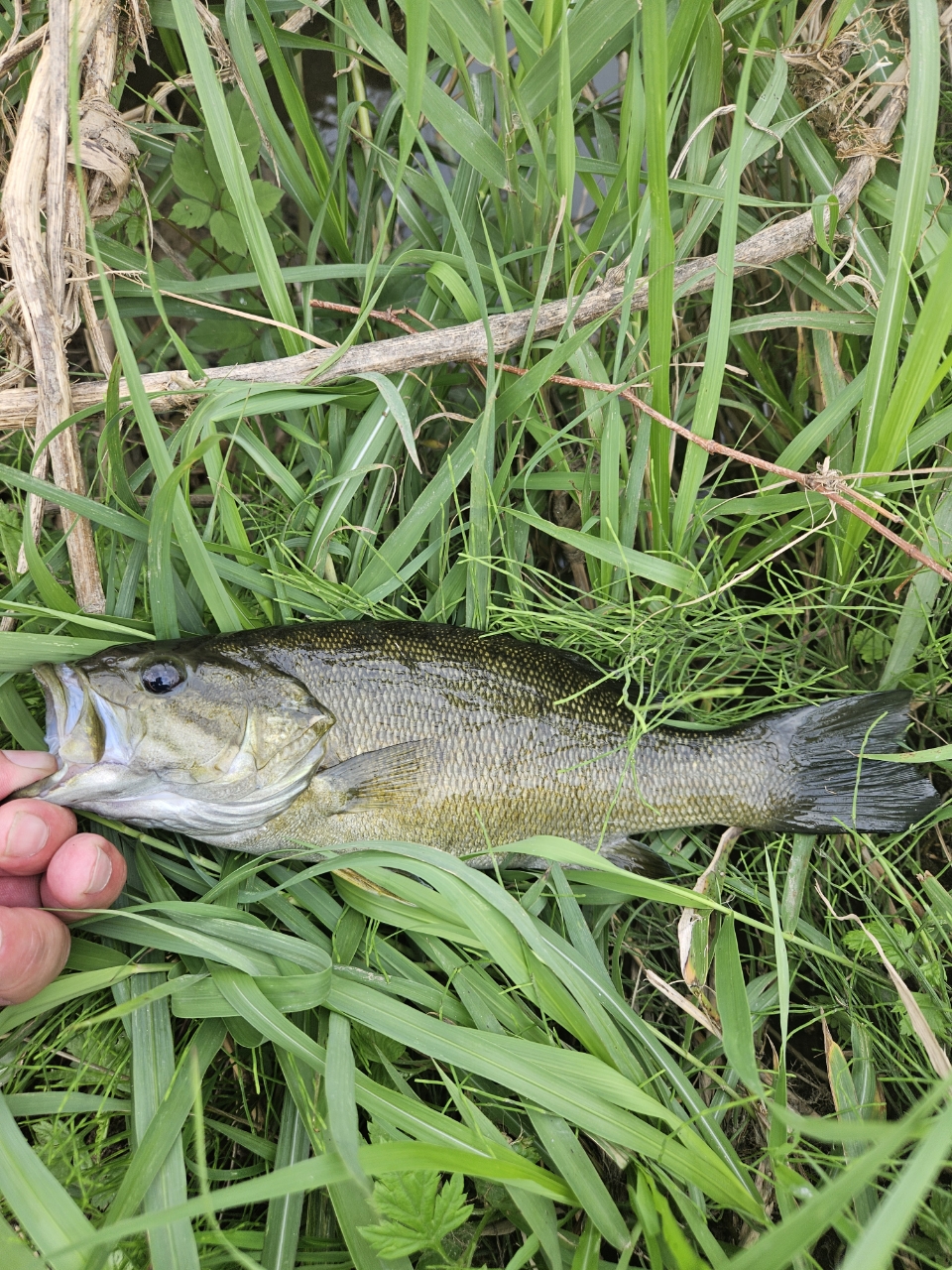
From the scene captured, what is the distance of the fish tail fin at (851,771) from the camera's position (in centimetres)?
271

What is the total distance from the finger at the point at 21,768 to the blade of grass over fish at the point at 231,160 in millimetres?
1578

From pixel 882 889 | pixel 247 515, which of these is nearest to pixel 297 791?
pixel 247 515

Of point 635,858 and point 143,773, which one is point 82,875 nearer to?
point 143,773

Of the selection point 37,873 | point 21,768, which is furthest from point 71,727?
point 37,873

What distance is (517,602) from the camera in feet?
9.23

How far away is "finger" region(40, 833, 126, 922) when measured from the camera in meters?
2.32

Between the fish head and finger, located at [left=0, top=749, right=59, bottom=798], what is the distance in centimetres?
4

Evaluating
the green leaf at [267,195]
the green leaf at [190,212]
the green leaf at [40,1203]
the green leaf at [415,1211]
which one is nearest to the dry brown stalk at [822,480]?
the green leaf at [267,195]

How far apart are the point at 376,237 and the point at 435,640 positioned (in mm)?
1790

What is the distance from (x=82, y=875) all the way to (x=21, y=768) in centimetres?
37

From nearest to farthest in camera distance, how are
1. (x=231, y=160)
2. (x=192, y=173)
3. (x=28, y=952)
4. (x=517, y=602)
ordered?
(x=28, y=952), (x=231, y=160), (x=517, y=602), (x=192, y=173)

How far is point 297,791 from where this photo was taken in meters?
2.47

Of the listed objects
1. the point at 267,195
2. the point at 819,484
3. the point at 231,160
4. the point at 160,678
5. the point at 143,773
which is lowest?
the point at 143,773

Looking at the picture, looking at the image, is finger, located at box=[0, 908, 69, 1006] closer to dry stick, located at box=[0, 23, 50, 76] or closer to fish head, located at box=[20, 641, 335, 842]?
fish head, located at box=[20, 641, 335, 842]
